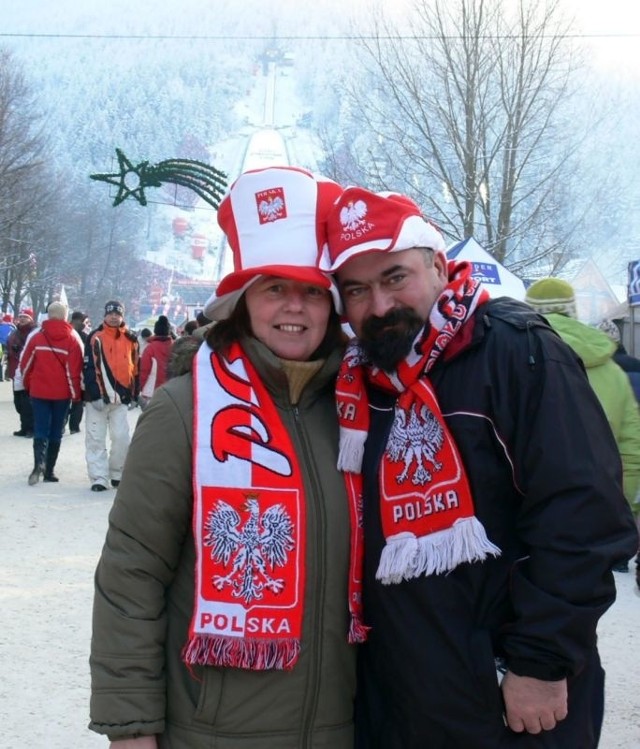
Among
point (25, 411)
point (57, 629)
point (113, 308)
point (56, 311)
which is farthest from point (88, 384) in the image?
point (25, 411)

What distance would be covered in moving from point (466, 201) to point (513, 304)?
15.7m

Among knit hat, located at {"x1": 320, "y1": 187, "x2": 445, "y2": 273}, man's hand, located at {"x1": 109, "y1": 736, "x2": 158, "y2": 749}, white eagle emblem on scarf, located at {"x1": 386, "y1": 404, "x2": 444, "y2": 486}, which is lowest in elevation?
man's hand, located at {"x1": 109, "y1": 736, "x2": 158, "y2": 749}

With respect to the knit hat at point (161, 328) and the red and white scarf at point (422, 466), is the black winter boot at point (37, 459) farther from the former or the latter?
the red and white scarf at point (422, 466)

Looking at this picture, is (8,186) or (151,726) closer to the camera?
(151,726)

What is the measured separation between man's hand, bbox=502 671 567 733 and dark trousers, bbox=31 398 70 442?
340 inches

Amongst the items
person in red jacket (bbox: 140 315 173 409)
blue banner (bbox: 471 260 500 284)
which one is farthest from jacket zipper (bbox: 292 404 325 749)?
person in red jacket (bbox: 140 315 173 409)

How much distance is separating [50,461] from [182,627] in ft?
28.3

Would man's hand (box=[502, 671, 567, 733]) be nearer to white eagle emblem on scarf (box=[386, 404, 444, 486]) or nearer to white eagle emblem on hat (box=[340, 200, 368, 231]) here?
white eagle emblem on scarf (box=[386, 404, 444, 486])

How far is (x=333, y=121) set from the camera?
13100 centimetres

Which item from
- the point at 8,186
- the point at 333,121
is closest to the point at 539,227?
the point at 8,186

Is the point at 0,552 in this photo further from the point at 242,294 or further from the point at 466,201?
the point at 466,201

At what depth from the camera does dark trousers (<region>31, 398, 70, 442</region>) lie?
10.1m

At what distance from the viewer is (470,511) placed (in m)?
2.14

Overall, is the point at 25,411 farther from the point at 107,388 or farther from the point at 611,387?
the point at 611,387
